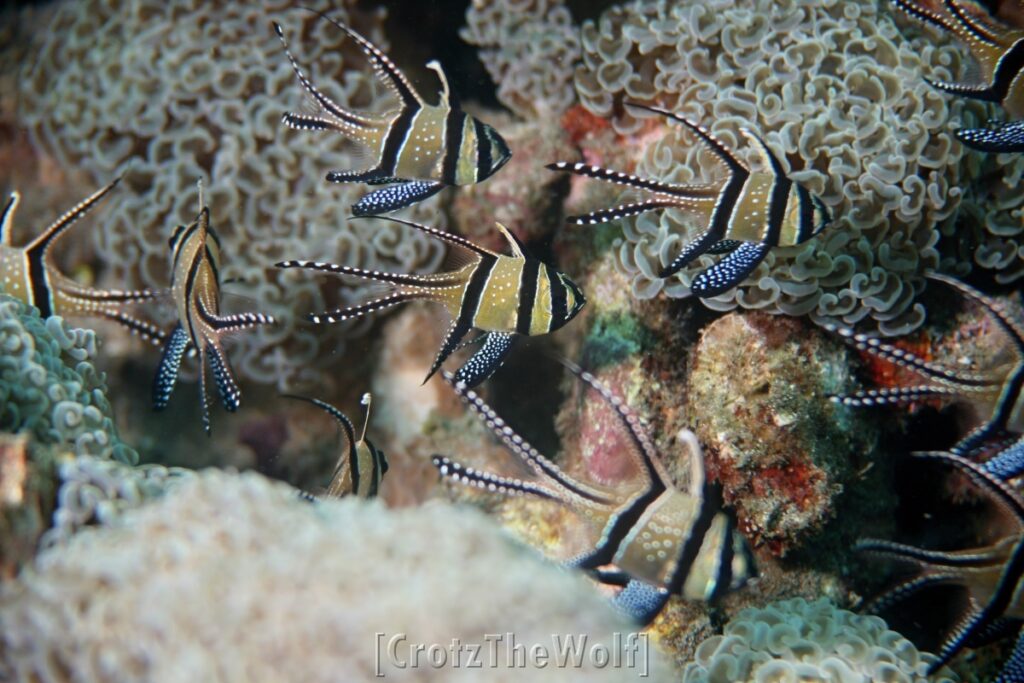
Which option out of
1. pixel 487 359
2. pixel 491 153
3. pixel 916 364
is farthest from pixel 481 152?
pixel 916 364

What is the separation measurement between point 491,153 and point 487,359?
2.66 ft

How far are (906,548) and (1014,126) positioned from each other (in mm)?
1659

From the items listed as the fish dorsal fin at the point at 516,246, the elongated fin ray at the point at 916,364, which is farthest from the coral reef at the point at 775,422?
the fish dorsal fin at the point at 516,246

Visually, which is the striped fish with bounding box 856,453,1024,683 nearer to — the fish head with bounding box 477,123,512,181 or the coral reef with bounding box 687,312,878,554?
the coral reef with bounding box 687,312,878,554

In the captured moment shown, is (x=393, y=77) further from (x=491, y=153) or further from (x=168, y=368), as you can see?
(x=168, y=368)

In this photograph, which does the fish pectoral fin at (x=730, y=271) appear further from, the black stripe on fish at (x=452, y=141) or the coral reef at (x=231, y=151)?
the coral reef at (x=231, y=151)

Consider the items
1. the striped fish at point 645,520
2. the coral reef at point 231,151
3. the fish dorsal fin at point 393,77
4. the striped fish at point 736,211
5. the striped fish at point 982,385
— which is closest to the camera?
the striped fish at point 645,520

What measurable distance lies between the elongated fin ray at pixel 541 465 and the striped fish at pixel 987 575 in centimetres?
139

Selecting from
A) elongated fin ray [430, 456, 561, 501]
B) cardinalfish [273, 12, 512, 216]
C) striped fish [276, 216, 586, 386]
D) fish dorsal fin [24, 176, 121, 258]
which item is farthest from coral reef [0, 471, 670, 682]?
fish dorsal fin [24, 176, 121, 258]

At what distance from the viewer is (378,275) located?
253 centimetres

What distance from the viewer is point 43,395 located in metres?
1.96

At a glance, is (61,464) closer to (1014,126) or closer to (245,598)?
(245,598)

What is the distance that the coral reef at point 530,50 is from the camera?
3912 millimetres

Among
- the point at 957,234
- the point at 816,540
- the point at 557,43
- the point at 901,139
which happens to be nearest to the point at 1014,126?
the point at 901,139
